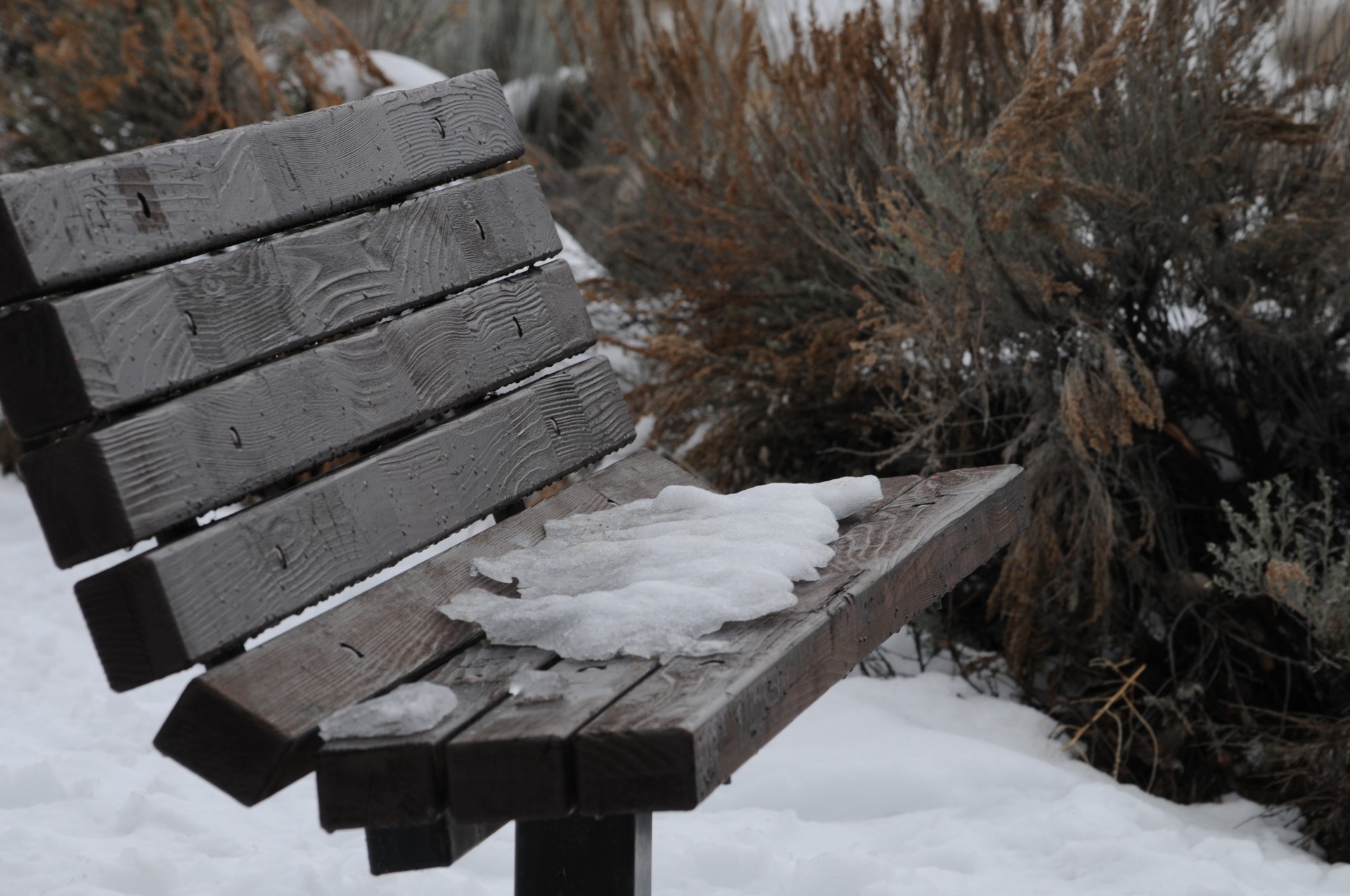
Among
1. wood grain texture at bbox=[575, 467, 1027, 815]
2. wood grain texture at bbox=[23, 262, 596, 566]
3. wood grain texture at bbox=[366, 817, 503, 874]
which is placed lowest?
wood grain texture at bbox=[366, 817, 503, 874]

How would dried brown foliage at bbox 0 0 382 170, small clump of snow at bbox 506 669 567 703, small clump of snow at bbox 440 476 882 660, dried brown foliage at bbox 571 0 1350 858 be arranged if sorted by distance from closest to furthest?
small clump of snow at bbox 506 669 567 703
small clump of snow at bbox 440 476 882 660
dried brown foliage at bbox 571 0 1350 858
dried brown foliage at bbox 0 0 382 170

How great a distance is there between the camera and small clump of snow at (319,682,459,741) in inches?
42.9

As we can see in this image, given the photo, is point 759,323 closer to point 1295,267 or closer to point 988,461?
point 988,461

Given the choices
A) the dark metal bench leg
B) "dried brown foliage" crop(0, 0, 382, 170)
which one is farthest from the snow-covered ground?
"dried brown foliage" crop(0, 0, 382, 170)

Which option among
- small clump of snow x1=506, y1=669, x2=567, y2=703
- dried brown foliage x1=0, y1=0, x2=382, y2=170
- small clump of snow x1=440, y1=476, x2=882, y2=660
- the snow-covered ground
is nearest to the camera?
Answer: small clump of snow x1=506, y1=669, x2=567, y2=703

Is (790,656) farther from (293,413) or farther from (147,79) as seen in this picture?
(147,79)

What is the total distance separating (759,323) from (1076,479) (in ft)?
2.82

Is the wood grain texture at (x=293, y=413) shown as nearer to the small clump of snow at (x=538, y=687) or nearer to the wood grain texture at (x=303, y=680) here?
the wood grain texture at (x=303, y=680)

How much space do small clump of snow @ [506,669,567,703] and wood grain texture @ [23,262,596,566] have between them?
39 centimetres

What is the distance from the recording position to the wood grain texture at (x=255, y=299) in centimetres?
119

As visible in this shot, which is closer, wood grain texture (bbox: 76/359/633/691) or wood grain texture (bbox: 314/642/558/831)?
wood grain texture (bbox: 314/642/558/831)

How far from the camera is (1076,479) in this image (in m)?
2.58

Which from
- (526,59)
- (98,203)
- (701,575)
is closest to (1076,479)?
(701,575)

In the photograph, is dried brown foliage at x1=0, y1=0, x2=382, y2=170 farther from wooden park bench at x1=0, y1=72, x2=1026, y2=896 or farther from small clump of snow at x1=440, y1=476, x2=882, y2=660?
small clump of snow at x1=440, y1=476, x2=882, y2=660
